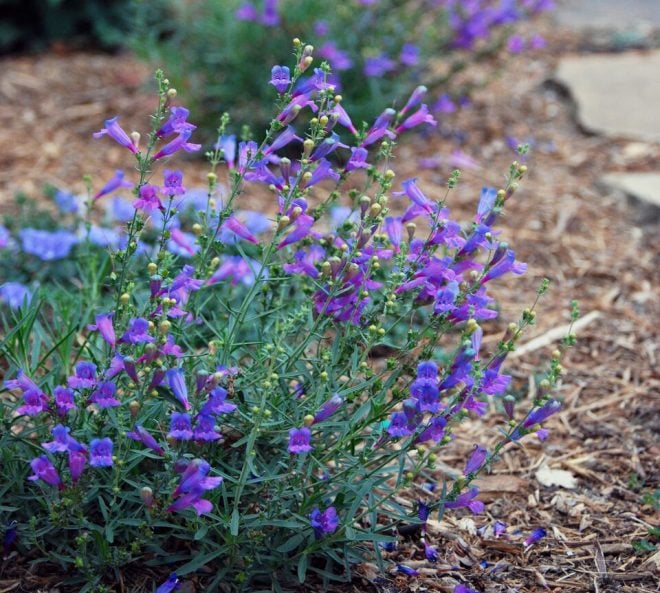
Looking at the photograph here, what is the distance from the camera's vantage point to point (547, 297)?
176 inches

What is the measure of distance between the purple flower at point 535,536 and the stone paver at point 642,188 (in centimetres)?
292

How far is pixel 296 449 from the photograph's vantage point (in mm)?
2064

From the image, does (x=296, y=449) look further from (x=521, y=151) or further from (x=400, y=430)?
(x=521, y=151)

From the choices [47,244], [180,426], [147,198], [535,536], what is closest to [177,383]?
[180,426]

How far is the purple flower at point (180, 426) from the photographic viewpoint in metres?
2.00

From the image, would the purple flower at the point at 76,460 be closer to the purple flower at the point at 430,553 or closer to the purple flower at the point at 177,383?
the purple flower at the point at 177,383

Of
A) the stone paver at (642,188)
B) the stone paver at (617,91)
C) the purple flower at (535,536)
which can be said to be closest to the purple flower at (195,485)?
the purple flower at (535,536)

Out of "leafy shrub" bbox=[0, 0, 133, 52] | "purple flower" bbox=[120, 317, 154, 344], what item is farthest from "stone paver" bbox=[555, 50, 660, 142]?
"purple flower" bbox=[120, 317, 154, 344]

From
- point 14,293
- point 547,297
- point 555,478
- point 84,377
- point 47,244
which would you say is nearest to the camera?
point 84,377

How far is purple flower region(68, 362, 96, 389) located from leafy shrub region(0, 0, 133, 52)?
576cm

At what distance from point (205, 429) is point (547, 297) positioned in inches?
109

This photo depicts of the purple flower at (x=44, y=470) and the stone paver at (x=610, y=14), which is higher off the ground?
the purple flower at (x=44, y=470)

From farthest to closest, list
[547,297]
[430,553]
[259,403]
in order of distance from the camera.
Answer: [547,297]
[430,553]
[259,403]

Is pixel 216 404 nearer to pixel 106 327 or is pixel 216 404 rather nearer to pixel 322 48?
pixel 106 327
